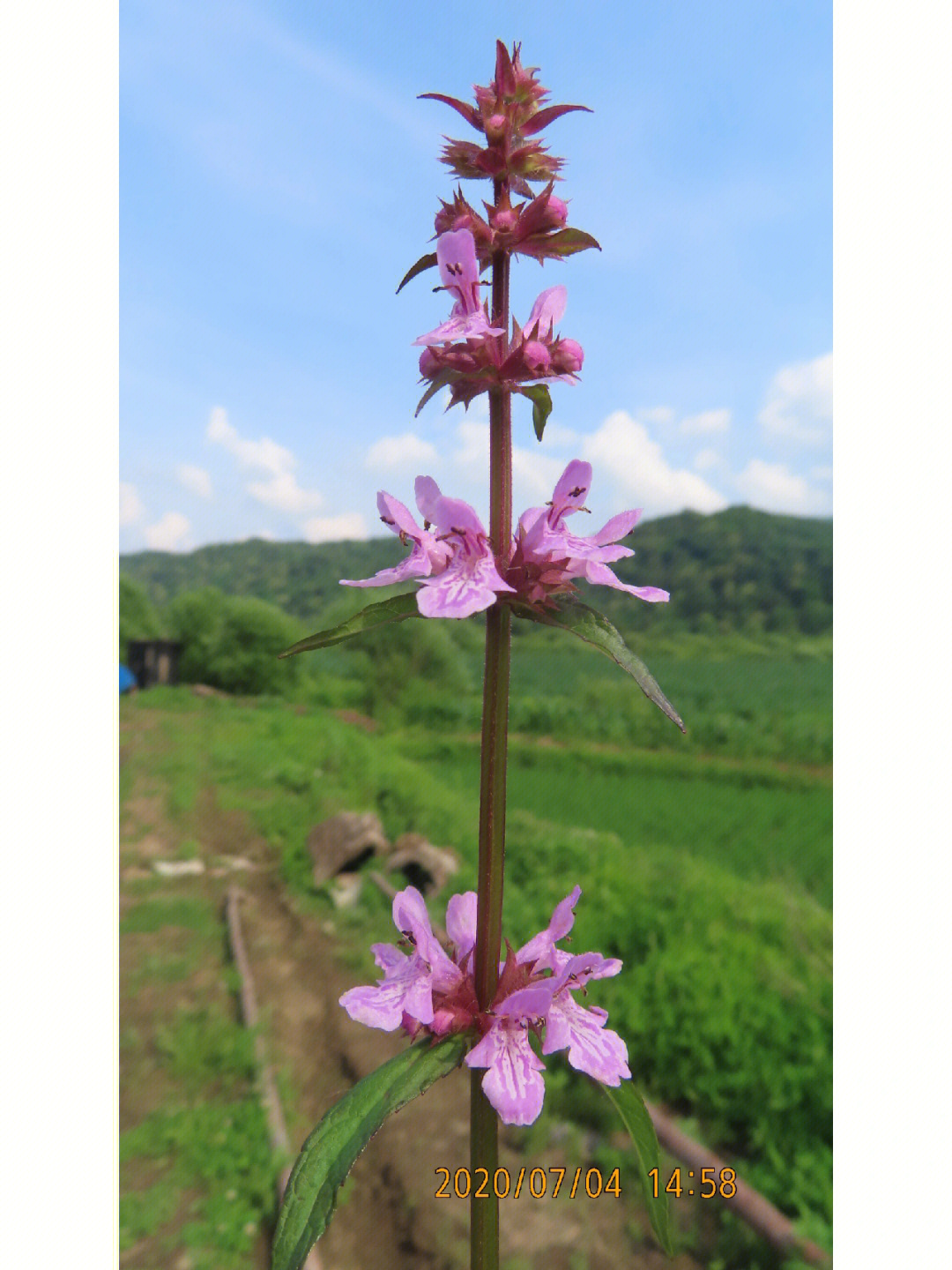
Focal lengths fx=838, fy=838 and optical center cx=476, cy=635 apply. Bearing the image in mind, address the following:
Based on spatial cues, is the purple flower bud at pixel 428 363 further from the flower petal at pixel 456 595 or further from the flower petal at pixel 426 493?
the flower petal at pixel 456 595

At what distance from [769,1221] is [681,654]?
2.17 m

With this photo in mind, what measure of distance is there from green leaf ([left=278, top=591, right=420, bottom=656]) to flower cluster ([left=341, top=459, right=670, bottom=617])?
0.03 meters

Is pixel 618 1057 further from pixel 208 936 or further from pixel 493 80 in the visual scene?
pixel 208 936

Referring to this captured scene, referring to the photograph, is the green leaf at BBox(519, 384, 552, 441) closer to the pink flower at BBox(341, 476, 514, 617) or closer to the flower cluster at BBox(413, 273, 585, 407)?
the flower cluster at BBox(413, 273, 585, 407)

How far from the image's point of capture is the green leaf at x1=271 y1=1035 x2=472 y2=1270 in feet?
2.43

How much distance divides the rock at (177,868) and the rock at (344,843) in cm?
58

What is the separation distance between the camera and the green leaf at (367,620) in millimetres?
805

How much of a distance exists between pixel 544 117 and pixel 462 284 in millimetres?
208

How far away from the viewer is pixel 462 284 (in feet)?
2.97

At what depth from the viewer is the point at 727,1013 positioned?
2.53m

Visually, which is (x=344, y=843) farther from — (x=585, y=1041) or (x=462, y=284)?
(x=462, y=284)

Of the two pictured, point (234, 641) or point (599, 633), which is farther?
point (234, 641)

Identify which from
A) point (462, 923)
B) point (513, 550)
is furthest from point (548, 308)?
point (462, 923)

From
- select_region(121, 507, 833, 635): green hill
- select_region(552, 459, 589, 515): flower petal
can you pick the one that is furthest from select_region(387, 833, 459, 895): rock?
select_region(552, 459, 589, 515): flower petal
